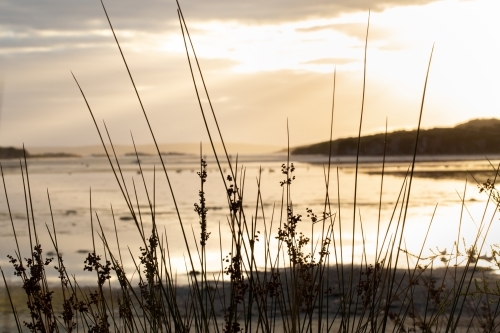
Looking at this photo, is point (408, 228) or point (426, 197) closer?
point (408, 228)

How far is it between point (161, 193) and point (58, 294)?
31.4ft

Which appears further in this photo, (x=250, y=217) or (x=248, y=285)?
(x=250, y=217)

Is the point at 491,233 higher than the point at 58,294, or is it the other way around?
the point at 491,233

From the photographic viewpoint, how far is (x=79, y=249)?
8.45 m

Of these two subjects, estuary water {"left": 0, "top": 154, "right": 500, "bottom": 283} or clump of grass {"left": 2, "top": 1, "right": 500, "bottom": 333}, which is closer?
clump of grass {"left": 2, "top": 1, "right": 500, "bottom": 333}

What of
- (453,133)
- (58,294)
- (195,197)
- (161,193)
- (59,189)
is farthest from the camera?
(453,133)

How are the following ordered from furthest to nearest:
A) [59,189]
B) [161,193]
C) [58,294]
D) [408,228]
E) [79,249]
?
1. [59,189]
2. [161,193]
3. [408,228]
4. [79,249]
5. [58,294]

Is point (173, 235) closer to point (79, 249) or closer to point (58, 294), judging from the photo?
point (79, 249)

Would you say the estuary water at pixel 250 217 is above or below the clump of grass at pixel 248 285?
below

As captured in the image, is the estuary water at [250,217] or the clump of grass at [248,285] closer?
the clump of grass at [248,285]

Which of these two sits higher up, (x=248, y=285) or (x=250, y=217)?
(x=248, y=285)

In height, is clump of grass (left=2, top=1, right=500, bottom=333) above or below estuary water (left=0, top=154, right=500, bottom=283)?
above

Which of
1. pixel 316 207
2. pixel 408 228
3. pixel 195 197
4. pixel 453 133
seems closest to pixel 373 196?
pixel 316 207

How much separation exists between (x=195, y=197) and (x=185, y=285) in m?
7.87
